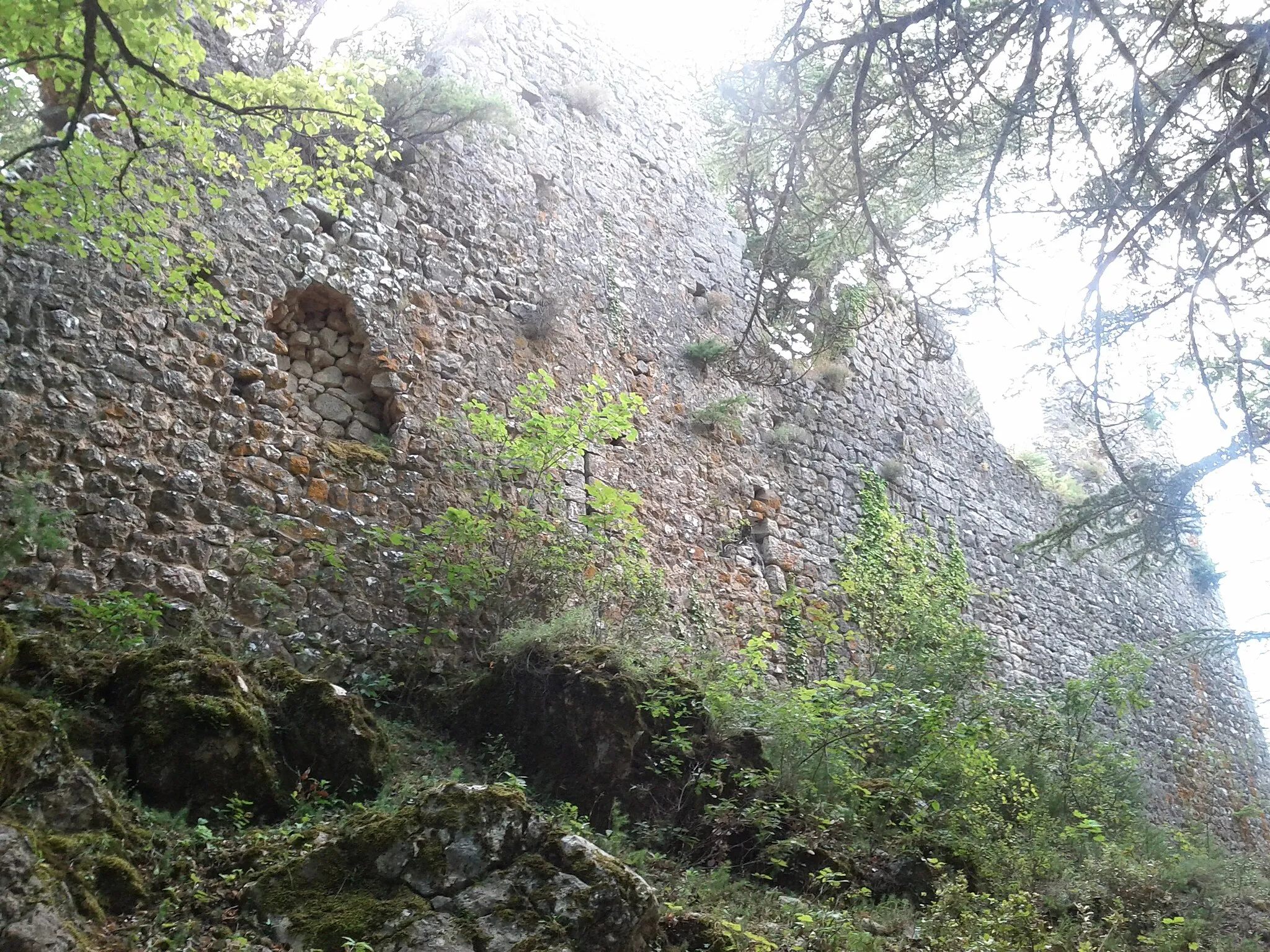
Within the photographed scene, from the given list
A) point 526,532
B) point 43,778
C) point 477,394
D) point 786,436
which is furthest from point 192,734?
point 786,436

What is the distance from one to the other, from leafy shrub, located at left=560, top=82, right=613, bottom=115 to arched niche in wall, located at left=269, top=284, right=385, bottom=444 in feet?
12.5

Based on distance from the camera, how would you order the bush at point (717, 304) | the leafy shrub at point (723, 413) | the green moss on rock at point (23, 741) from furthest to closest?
1. the bush at point (717, 304)
2. the leafy shrub at point (723, 413)
3. the green moss on rock at point (23, 741)

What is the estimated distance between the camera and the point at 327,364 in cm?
659

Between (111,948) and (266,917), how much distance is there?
17.0 inches

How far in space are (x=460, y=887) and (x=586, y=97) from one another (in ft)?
25.9

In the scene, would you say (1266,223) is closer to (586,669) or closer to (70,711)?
(586,669)

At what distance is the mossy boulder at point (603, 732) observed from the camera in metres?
5.09

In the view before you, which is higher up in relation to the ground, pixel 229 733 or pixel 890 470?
pixel 890 470

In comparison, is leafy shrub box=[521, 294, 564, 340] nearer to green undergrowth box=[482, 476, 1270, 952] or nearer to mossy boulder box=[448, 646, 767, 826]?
green undergrowth box=[482, 476, 1270, 952]

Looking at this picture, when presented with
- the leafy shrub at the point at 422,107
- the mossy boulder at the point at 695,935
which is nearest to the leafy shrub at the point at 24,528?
the mossy boulder at the point at 695,935

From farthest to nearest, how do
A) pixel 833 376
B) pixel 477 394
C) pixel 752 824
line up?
pixel 833 376 → pixel 477 394 → pixel 752 824

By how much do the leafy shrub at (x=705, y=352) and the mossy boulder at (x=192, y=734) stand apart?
233 inches

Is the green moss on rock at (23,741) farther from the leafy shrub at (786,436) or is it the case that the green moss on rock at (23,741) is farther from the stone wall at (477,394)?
the leafy shrub at (786,436)

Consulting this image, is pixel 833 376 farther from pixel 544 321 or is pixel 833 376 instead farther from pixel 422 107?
pixel 422 107
